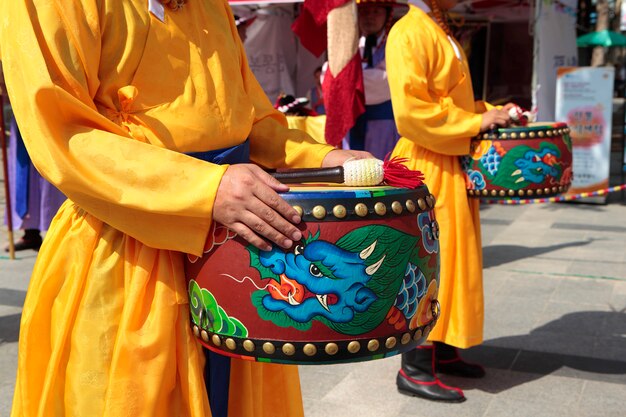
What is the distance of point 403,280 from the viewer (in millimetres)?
1471

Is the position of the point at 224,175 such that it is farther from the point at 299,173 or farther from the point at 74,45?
the point at 74,45

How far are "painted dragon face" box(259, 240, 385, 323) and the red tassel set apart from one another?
190 mm

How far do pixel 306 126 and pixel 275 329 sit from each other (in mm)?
5642

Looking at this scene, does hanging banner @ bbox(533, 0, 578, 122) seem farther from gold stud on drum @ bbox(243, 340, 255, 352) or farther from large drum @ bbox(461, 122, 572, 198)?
gold stud on drum @ bbox(243, 340, 255, 352)

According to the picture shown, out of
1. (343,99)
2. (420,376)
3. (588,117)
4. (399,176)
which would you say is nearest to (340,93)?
(343,99)

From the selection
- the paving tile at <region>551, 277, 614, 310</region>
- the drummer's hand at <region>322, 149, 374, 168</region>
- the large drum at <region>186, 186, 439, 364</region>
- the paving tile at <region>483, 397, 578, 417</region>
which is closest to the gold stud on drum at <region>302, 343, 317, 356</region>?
the large drum at <region>186, 186, 439, 364</region>

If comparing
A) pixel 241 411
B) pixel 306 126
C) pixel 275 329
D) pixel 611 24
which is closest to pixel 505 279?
pixel 306 126

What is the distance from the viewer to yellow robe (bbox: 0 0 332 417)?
1.45m

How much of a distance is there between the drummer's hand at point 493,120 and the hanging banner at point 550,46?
5.52 metres

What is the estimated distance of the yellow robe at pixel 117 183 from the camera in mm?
1445

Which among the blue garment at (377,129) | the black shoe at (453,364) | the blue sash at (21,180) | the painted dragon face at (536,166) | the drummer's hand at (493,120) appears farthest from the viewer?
the blue sash at (21,180)

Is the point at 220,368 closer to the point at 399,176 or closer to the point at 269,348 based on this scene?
the point at 269,348

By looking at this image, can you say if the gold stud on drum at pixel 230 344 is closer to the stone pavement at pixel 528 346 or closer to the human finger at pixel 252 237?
the human finger at pixel 252 237

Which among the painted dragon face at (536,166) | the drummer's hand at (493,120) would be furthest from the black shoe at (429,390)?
the drummer's hand at (493,120)
